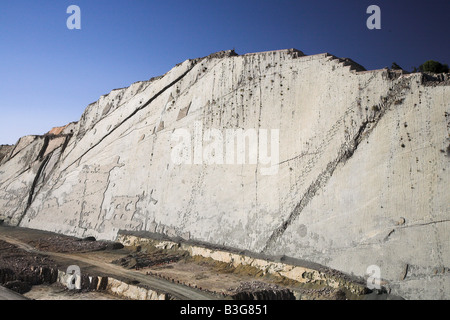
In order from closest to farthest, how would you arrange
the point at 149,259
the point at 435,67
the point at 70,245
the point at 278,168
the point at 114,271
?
1. the point at 114,271
2. the point at 278,168
3. the point at 149,259
4. the point at 70,245
5. the point at 435,67

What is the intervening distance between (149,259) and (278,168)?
21.0ft

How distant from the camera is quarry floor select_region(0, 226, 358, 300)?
11.9 metres

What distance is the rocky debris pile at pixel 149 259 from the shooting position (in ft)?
49.0

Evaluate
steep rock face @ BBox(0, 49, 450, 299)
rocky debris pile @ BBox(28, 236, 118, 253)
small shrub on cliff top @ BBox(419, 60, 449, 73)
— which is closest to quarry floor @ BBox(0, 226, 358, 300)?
rocky debris pile @ BBox(28, 236, 118, 253)

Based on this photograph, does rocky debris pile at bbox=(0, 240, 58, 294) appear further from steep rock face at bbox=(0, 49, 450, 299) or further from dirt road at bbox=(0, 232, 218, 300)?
steep rock face at bbox=(0, 49, 450, 299)

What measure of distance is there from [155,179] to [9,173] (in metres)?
14.9

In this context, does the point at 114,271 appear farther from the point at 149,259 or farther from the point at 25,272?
the point at 25,272

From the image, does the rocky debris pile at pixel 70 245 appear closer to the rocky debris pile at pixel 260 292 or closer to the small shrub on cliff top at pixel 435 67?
the rocky debris pile at pixel 260 292

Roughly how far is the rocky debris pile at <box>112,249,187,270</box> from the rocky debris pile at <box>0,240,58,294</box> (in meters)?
2.59

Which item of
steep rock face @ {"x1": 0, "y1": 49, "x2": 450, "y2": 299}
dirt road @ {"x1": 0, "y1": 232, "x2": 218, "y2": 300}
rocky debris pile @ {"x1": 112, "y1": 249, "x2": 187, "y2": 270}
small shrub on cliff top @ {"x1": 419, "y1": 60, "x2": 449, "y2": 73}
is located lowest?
dirt road @ {"x1": 0, "y1": 232, "x2": 218, "y2": 300}

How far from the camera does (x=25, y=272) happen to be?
13.4 m

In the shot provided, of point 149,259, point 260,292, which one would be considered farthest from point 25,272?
point 260,292

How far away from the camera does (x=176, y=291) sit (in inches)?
471

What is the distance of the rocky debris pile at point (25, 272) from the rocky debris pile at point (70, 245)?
193 centimetres
